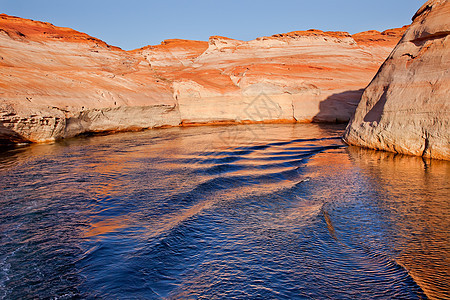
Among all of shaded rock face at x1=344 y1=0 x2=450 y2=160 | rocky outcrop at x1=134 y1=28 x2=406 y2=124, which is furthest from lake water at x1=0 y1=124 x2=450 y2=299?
rocky outcrop at x1=134 y1=28 x2=406 y2=124

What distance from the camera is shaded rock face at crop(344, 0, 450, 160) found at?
659 centimetres

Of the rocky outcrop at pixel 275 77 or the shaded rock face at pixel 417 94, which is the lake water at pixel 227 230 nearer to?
the shaded rock face at pixel 417 94

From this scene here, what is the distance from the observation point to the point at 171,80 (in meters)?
17.8

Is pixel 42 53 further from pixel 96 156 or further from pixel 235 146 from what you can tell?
pixel 235 146

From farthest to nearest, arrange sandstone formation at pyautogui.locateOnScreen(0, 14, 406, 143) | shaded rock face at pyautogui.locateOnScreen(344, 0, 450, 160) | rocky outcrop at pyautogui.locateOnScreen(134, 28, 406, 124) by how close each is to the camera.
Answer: rocky outcrop at pyautogui.locateOnScreen(134, 28, 406, 124) < sandstone formation at pyautogui.locateOnScreen(0, 14, 406, 143) < shaded rock face at pyautogui.locateOnScreen(344, 0, 450, 160)

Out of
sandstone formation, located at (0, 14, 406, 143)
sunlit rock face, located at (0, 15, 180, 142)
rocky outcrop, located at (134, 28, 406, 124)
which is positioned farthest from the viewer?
rocky outcrop, located at (134, 28, 406, 124)

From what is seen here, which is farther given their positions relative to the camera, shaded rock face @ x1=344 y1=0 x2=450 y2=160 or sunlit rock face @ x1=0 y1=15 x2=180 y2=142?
sunlit rock face @ x1=0 y1=15 x2=180 y2=142

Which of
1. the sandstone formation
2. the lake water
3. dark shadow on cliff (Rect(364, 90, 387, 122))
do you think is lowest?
the lake water

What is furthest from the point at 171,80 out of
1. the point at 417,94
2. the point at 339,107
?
the point at 417,94

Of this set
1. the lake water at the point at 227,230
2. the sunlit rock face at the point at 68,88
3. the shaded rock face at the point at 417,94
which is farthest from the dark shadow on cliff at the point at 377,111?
the sunlit rock face at the point at 68,88

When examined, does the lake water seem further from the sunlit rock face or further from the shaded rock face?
the sunlit rock face

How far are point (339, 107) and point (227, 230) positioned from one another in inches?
549

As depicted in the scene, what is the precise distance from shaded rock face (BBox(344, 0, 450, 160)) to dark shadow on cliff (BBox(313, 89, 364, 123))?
25.3 ft

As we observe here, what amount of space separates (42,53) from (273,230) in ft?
50.9
